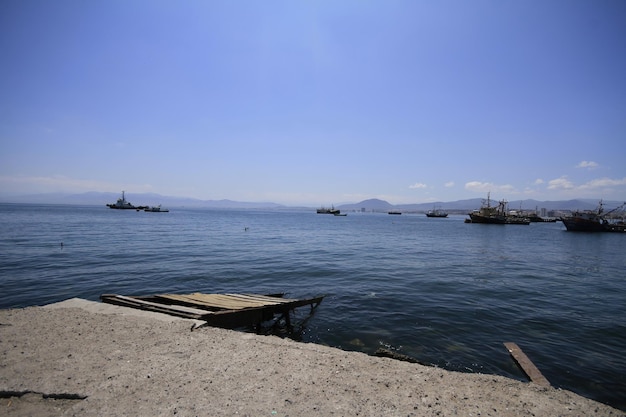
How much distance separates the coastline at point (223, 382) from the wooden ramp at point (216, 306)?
157 cm

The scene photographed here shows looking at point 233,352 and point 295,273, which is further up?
point 233,352

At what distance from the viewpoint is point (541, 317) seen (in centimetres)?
1134

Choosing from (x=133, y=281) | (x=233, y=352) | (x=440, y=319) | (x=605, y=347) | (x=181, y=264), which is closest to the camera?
(x=233, y=352)

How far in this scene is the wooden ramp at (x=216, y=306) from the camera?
7.46 metres

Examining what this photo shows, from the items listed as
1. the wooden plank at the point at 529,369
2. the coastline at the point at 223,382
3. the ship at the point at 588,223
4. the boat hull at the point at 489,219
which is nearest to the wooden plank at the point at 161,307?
the coastline at the point at 223,382

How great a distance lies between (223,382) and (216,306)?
438cm

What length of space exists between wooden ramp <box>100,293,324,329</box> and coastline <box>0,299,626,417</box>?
1574mm

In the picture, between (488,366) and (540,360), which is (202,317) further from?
(540,360)

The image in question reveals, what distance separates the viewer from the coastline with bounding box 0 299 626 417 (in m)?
3.68

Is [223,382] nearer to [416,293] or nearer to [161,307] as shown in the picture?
[161,307]

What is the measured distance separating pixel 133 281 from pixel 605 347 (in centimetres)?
2049

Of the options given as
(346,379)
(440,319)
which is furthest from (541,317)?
(346,379)

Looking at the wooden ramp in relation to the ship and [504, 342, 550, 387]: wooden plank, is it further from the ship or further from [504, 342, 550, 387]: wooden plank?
the ship

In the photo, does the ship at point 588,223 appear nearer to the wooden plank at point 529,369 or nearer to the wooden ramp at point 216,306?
the wooden plank at point 529,369
